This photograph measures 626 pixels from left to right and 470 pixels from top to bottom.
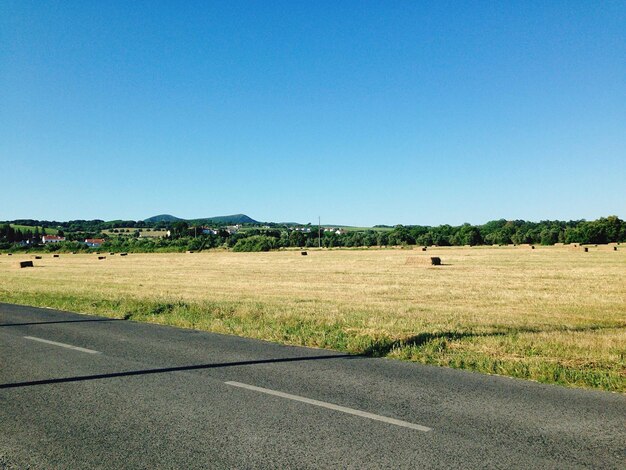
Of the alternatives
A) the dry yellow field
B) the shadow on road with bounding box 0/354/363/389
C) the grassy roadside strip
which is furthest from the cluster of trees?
the shadow on road with bounding box 0/354/363/389

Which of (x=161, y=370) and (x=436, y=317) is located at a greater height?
(x=161, y=370)

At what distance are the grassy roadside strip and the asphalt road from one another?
665 mm

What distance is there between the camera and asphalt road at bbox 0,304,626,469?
185 inches

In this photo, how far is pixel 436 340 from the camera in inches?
415

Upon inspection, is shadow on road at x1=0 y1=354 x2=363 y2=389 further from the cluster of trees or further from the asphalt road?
the cluster of trees

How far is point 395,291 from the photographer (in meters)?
23.6

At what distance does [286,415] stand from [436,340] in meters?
5.54

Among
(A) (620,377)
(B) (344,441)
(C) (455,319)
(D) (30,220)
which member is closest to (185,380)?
(B) (344,441)

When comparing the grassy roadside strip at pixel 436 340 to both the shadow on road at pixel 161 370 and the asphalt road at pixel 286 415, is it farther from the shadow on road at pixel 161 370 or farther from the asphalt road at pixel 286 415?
the shadow on road at pixel 161 370

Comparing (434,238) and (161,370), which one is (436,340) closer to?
(161,370)

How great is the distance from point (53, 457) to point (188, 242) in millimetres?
94183

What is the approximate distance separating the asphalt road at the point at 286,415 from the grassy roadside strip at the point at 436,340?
665mm

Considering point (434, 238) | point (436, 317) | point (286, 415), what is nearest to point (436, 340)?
point (436, 317)

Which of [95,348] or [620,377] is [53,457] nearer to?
[95,348]
